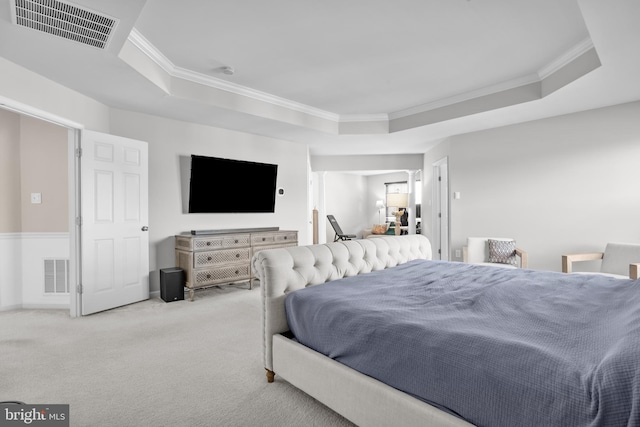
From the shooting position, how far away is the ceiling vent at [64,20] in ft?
7.58

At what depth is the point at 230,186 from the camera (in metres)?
5.27

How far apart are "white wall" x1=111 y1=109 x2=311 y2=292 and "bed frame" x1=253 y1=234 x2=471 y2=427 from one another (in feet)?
9.98

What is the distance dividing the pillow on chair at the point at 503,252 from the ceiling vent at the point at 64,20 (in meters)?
4.95

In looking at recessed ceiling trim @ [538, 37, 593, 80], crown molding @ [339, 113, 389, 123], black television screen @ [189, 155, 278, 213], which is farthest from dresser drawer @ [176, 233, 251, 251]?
recessed ceiling trim @ [538, 37, 593, 80]

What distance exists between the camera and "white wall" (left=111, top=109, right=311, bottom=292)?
4.62 m

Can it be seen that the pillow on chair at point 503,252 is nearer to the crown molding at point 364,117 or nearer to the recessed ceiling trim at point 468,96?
the recessed ceiling trim at point 468,96

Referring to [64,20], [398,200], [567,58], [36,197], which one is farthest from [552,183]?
[36,197]

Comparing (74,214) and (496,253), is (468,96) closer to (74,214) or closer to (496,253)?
(496,253)

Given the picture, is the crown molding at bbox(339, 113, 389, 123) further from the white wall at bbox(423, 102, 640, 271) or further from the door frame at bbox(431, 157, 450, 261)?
the door frame at bbox(431, 157, 450, 261)

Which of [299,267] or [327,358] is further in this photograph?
[299,267]

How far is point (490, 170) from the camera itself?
17.8 feet

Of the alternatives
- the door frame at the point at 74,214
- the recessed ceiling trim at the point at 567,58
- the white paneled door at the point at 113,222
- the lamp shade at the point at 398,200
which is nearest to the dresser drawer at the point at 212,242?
the white paneled door at the point at 113,222

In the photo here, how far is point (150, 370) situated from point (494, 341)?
90.7 inches

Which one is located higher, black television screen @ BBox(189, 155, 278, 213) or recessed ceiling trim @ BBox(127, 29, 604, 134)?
recessed ceiling trim @ BBox(127, 29, 604, 134)
